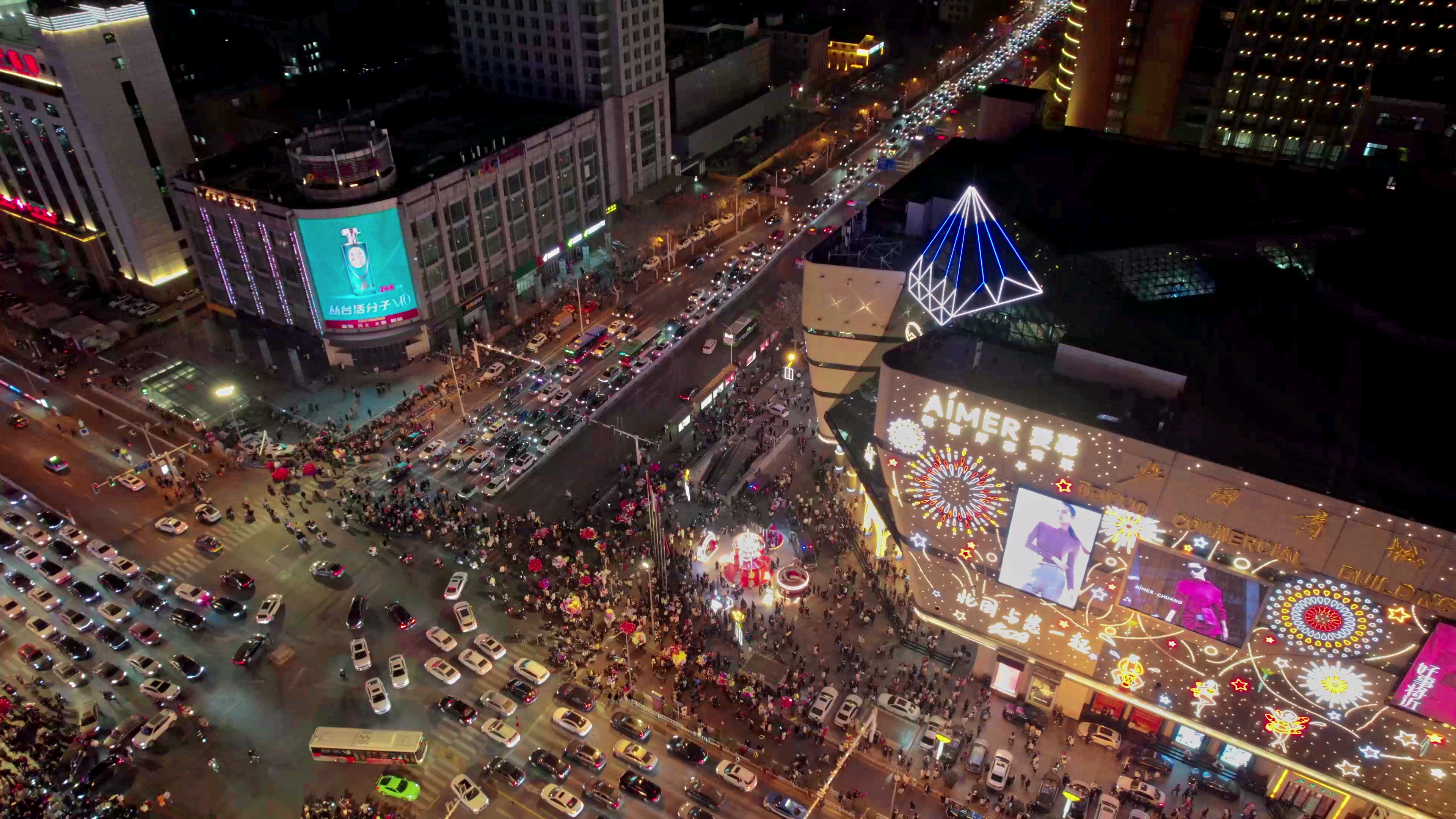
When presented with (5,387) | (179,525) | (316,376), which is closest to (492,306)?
(316,376)

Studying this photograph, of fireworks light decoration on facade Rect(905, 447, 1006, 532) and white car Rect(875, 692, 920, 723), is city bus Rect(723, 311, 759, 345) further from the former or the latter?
white car Rect(875, 692, 920, 723)

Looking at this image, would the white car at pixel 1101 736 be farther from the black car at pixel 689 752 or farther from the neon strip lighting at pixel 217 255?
the neon strip lighting at pixel 217 255

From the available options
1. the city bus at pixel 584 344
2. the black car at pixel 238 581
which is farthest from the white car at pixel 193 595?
the city bus at pixel 584 344

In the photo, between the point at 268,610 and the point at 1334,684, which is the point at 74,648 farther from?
the point at 1334,684

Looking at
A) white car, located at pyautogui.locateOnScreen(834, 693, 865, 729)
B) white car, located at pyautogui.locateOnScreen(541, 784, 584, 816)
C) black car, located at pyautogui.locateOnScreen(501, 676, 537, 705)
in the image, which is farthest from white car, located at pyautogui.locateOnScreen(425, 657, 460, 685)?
white car, located at pyautogui.locateOnScreen(834, 693, 865, 729)

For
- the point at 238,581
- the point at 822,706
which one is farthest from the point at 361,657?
the point at 822,706

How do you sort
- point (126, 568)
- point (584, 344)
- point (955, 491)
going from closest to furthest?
point (955, 491) < point (126, 568) < point (584, 344)
